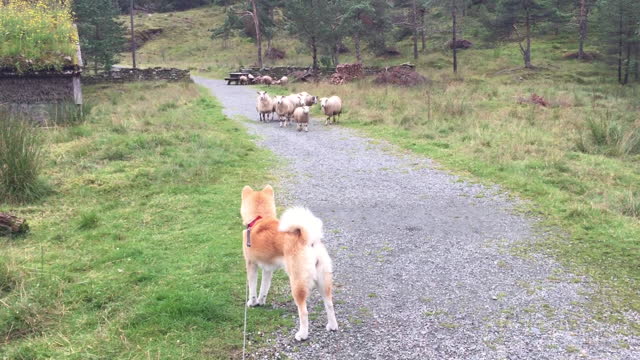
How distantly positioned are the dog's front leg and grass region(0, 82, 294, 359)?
0.14 m

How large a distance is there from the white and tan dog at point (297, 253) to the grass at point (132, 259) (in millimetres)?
478

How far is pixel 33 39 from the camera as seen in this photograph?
540 inches

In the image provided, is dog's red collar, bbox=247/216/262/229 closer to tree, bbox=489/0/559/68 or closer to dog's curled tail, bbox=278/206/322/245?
dog's curled tail, bbox=278/206/322/245

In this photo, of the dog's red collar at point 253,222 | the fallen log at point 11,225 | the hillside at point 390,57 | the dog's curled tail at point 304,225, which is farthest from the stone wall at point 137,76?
the dog's curled tail at point 304,225

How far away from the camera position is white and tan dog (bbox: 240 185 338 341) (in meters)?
3.66

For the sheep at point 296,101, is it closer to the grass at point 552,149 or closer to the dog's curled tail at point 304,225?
the grass at point 552,149

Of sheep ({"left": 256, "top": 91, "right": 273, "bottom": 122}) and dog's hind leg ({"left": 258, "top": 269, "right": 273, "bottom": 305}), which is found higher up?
sheep ({"left": 256, "top": 91, "right": 273, "bottom": 122})

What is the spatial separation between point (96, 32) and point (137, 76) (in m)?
5.52

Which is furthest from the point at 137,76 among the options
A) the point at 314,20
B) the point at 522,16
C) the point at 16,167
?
the point at 522,16

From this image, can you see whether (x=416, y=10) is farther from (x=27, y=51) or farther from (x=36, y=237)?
(x=36, y=237)

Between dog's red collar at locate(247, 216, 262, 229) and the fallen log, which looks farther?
the fallen log

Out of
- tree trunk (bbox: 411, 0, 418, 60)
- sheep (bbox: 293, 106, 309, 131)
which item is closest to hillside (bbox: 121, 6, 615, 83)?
tree trunk (bbox: 411, 0, 418, 60)

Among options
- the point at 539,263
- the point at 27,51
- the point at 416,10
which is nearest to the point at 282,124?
the point at 27,51

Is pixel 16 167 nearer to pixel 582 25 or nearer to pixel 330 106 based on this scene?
pixel 330 106
